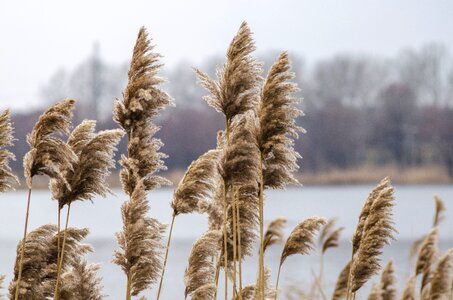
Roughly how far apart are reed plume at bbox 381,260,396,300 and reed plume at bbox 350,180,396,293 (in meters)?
2.21

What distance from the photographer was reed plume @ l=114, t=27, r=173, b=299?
415 cm

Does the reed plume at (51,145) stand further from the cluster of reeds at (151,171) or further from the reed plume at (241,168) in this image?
the reed plume at (241,168)

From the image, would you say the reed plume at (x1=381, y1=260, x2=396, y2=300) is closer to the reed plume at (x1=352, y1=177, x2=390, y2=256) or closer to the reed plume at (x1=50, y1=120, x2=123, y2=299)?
the reed plume at (x1=352, y1=177, x2=390, y2=256)

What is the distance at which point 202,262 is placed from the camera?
15.1 ft

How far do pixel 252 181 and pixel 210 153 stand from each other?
349mm

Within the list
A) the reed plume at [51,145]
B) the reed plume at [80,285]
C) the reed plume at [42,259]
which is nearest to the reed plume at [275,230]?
the reed plume at [80,285]

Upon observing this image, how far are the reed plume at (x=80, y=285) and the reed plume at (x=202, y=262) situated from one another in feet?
1.73

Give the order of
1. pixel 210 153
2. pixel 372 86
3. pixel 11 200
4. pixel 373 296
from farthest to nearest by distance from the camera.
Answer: pixel 372 86
pixel 11 200
pixel 373 296
pixel 210 153

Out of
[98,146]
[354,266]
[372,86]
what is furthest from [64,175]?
[372,86]

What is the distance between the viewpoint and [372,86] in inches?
3211

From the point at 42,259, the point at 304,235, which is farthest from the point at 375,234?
the point at 42,259

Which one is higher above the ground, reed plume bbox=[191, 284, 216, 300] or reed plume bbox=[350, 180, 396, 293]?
reed plume bbox=[350, 180, 396, 293]

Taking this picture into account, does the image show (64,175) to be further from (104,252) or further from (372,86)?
(372,86)

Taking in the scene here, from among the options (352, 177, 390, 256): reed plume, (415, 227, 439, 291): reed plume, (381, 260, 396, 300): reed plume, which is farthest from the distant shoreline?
(352, 177, 390, 256): reed plume
